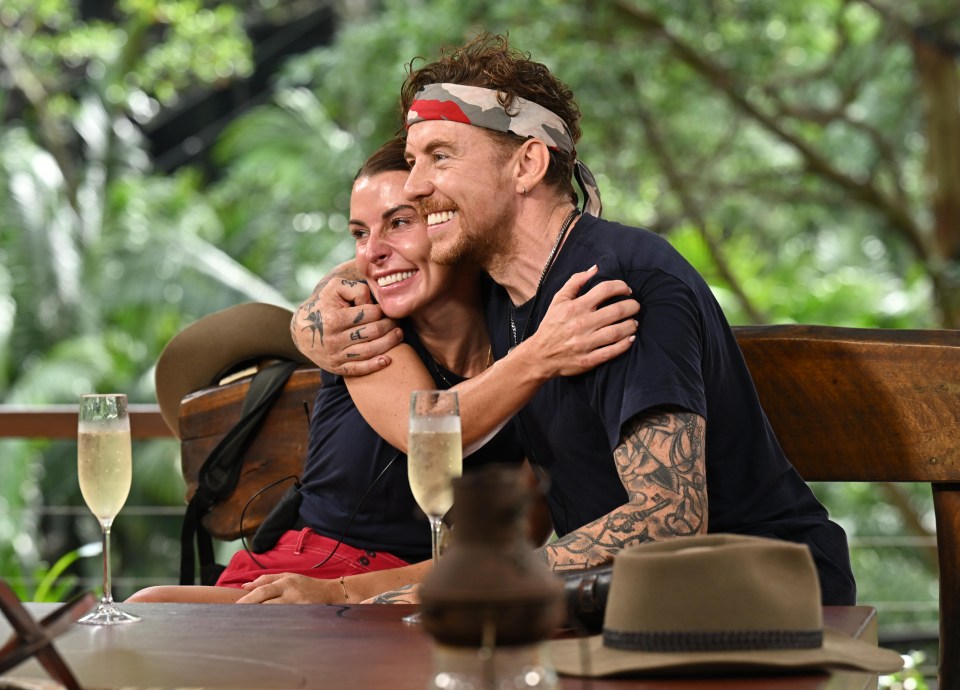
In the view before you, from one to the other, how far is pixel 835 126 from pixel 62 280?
708cm

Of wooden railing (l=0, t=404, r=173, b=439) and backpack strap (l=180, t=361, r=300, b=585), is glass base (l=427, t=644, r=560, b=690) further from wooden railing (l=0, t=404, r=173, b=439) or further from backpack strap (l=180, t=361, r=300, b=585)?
wooden railing (l=0, t=404, r=173, b=439)

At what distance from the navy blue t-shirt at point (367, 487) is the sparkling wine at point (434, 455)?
2.73 ft

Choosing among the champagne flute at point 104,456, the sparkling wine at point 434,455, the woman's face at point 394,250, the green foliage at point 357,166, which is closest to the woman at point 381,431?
the woman's face at point 394,250

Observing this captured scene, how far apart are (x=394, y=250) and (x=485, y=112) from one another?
0.40m

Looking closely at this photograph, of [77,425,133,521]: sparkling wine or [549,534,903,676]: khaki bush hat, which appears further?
[77,425,133,521]: sparkling wine

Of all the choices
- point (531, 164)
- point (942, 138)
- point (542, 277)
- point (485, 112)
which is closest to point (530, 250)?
point (542, 277)

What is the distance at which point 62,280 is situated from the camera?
12.2m

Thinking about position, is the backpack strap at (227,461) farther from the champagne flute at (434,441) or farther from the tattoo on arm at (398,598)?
the champagne flute at (434,441)

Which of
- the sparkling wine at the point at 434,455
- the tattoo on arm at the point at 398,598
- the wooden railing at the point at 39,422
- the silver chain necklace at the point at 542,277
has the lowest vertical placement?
the tattoo on arm at the point at 398,598

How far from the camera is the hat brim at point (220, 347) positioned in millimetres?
3219

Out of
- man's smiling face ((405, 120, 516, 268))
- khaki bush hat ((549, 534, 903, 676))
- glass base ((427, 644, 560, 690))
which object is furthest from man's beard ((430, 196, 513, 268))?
glass base ((427, 644, 560, 690))

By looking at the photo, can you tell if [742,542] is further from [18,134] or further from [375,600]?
[18,134]

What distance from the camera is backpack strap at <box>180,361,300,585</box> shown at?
3131mm

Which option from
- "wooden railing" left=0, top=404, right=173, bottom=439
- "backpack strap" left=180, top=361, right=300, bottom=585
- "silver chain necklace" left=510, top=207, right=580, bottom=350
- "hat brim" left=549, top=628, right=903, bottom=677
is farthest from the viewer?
"wooden railing" left=0, top=404, right=173, bottom=439
